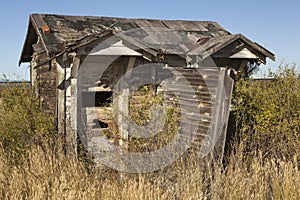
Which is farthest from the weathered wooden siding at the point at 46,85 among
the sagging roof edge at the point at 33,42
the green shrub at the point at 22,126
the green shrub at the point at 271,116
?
the green shrub at the point at 271,116

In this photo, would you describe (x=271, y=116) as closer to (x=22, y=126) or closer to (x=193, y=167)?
(x=193, y=167)

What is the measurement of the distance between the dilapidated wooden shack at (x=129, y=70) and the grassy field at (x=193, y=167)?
0.64m

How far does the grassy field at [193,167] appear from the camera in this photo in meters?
4.77

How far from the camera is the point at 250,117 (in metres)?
7.18

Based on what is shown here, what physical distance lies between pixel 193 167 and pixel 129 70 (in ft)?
11.7

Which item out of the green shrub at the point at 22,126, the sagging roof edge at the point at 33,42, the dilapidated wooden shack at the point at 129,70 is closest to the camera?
the dilapidated wooden shack at the point at 129,70

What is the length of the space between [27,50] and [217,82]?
8.25 meters

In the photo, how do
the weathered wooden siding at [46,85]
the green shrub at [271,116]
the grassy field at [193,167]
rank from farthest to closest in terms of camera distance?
the weathered wooden siding at [46,85] → the green shrub at [271,116] → the grassy field at [193,167]

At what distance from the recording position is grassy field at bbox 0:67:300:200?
188 inches

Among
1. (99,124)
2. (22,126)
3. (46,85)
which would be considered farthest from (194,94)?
(46,85)

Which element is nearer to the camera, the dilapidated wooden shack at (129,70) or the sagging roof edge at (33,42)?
the dilapidated wooden shack at (129,70)

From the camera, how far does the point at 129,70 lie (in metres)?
8.25

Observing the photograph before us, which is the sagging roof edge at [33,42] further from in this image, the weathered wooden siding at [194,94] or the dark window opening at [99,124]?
the dark window opening at [99,124]

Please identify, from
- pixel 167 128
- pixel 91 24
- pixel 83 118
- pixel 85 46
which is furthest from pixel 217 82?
pixel 91 24
